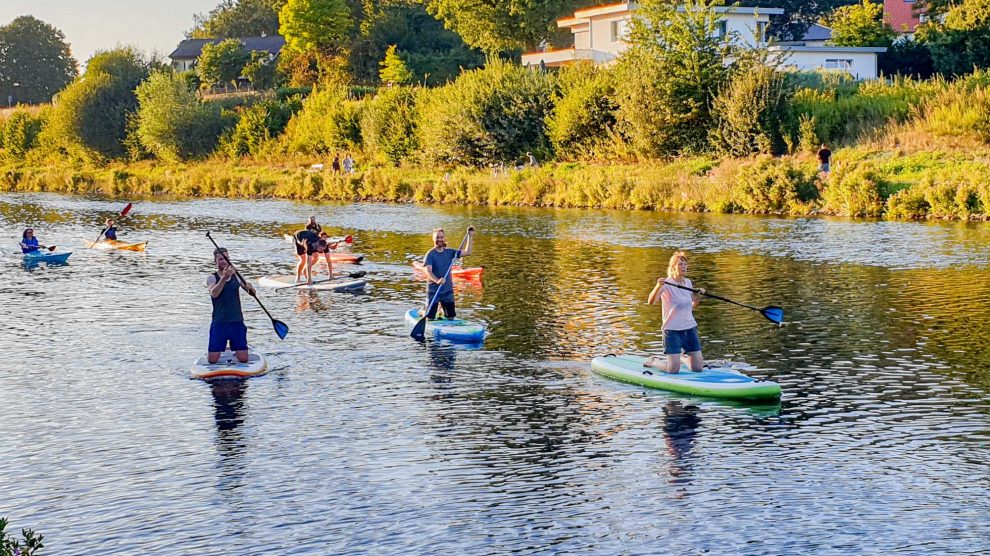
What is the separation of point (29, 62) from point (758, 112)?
402 feet

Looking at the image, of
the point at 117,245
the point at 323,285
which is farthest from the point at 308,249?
the point at 117,245

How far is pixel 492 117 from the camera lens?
67.7 metres

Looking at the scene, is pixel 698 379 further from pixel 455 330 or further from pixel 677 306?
pixel 455 330

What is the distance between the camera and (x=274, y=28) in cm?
14288

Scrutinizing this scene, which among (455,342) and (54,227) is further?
(54,227)

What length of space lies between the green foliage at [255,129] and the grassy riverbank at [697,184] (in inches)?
280

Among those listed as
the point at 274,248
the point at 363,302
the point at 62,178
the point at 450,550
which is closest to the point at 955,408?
the point at 450,550

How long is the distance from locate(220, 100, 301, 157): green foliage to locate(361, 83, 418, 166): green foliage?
38.0 feet

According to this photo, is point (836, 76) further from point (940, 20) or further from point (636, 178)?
point (940, 20)

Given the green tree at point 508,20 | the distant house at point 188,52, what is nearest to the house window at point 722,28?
the green tree at point 508,20

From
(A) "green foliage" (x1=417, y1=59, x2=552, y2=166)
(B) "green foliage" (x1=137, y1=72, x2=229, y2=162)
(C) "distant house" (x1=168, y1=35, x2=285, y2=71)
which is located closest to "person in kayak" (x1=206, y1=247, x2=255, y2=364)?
(A) "green foliage" (x1=417, y1=59, x2=552, y2=166)

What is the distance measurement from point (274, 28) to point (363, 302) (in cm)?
12033

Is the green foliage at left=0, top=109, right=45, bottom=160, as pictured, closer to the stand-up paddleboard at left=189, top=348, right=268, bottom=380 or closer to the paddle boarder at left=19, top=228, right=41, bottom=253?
the paddle boarder at left=19, top=228, right=41, bottom=253

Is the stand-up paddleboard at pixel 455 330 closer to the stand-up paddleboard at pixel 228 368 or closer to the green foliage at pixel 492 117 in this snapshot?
the stand-up paddleboard at pixel 228 368
